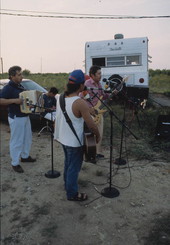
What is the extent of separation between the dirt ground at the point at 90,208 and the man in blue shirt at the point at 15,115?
20.4 inches

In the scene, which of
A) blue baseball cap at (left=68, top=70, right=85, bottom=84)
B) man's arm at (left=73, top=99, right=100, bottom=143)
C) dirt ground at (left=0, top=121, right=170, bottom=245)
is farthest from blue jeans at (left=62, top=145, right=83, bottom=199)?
blue baseball cap at (left=68, top=70, right=85, bottom=84)

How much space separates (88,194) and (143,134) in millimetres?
3539

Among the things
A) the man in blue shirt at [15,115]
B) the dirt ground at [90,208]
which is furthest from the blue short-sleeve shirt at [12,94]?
the dirt ground at [90,208]

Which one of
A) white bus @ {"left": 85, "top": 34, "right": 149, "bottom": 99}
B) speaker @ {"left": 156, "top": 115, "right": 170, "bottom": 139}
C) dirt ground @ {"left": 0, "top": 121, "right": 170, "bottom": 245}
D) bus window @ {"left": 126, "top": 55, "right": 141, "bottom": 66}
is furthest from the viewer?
bus window @ {"left": 126, "top": 55, "right": 141, "bottom": 66}

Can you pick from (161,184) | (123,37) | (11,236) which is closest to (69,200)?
(11,236)

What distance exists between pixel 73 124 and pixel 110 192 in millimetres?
1401

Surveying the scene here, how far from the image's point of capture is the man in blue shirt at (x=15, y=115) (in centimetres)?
413

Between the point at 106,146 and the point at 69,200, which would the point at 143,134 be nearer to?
the point at 106,146

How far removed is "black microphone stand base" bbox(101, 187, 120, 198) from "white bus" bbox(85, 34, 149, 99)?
6.50 m

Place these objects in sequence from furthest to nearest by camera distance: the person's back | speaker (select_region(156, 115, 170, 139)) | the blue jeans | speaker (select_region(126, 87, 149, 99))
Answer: speaker (select_region(126, 87, 149, 99)), speaker (select_region(156, 115, 170, 139)), the blue jeans, the person's back

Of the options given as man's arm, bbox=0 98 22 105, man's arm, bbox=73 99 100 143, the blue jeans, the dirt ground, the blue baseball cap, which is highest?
the blue baseball cap

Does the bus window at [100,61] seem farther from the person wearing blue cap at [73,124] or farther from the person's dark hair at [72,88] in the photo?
the person's dark hair at [72,88]

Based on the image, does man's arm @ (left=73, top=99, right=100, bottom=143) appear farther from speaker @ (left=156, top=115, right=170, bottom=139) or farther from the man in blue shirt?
speaker @ (left=156, top=115, right=170, bottom=139)

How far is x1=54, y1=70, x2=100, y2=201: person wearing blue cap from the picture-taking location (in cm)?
288
